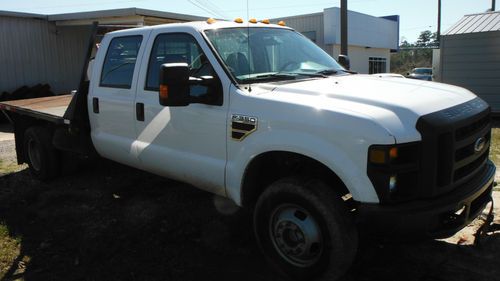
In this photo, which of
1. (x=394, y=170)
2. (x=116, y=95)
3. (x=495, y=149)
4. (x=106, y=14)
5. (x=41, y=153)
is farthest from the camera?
(x=106, y=14)

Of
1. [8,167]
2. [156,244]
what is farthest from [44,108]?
[156,244]

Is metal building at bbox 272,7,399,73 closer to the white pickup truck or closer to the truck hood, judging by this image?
the white pickup truck

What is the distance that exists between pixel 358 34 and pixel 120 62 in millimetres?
22606

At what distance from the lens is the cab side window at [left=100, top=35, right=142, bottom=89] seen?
486cm

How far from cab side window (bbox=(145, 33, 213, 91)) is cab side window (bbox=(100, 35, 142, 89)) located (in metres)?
0.30

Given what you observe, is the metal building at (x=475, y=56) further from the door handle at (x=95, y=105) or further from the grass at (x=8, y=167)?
the grass at (x=8, y=167)

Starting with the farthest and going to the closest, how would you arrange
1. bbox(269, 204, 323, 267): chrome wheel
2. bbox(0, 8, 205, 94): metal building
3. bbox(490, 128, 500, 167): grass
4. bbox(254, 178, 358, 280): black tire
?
1. bbox(0, 8, 205, 94): metal building
2. bbox(490, 128, 500, 167): grass
3. bbox(269, 204, 323, 267): chrome wheel
4. bbox(254, 178, 358, 280): black tire

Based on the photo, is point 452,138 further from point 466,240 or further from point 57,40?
point 57,40

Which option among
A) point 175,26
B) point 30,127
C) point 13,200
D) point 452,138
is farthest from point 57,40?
point 452,138

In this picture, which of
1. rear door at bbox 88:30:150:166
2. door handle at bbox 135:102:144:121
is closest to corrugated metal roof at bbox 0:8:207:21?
rear door at bbox 88:30:150:166

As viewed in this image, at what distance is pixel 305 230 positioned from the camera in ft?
11.1

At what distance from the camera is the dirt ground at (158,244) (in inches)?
150

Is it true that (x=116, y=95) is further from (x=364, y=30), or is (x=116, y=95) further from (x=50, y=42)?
(x=364, y=30)

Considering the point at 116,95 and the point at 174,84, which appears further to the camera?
the point at 116,95
